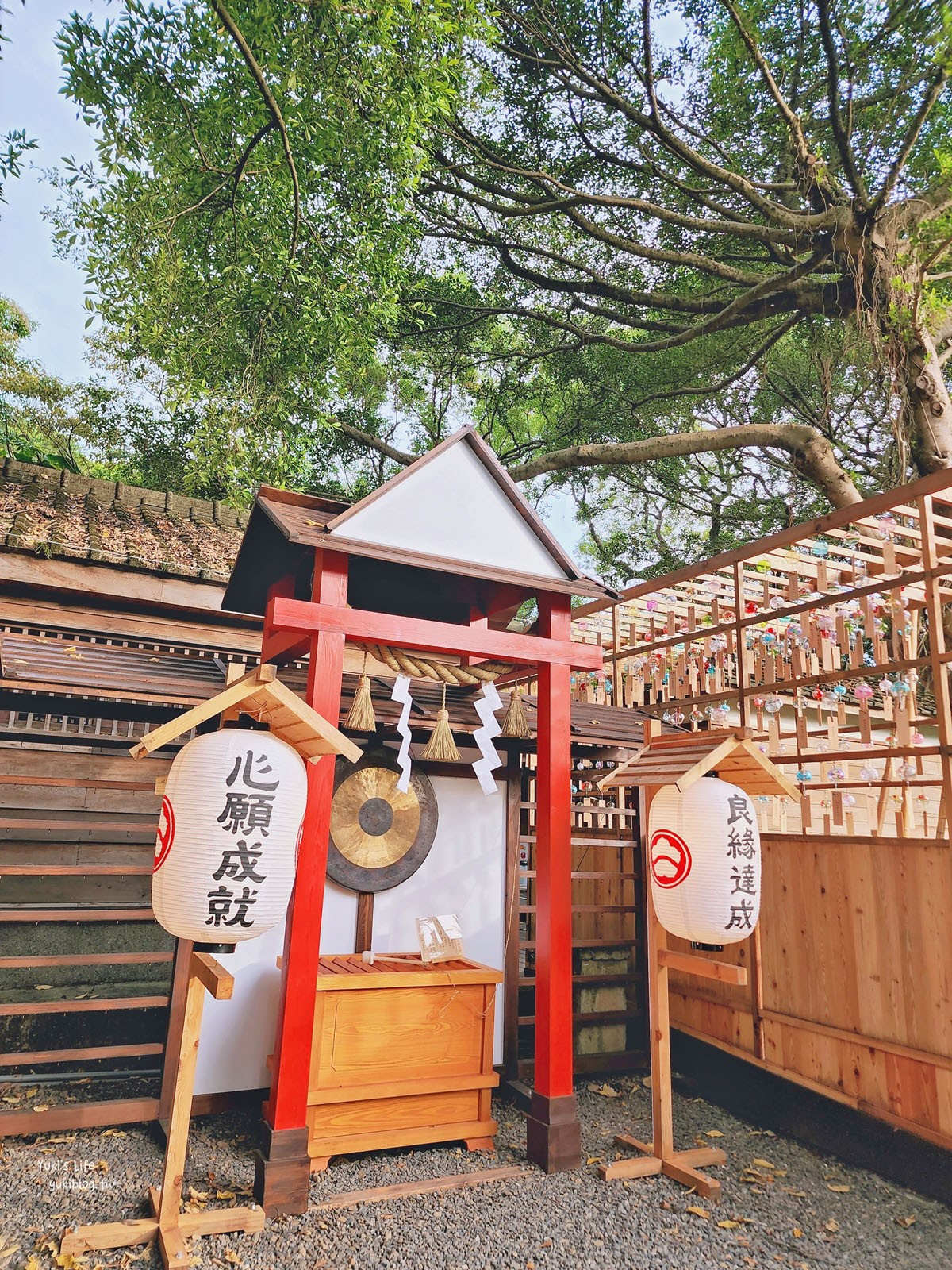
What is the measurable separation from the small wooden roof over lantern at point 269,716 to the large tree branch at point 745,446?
7159 millimetres

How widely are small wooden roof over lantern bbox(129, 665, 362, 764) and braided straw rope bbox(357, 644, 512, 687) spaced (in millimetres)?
1112

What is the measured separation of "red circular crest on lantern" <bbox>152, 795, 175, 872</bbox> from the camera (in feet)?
12.2

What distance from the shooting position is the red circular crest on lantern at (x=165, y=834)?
372cm

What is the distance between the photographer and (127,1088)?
569cm

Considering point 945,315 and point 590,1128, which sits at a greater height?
point 945,315

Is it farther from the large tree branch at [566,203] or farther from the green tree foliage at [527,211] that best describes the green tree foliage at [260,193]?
the large tree branch at [566,203]

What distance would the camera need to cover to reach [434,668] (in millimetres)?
5629

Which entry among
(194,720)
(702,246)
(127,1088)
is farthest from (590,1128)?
(702,246)

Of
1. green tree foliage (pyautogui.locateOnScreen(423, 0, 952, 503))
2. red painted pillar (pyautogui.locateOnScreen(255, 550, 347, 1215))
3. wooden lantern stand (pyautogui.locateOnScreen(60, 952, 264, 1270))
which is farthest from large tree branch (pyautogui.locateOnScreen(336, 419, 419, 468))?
wooden lantern stand (pyautogui.locateOnScreen(60, 952, 264, 1270))

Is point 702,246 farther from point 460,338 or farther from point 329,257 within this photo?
point 329,257

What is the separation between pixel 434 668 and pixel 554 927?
2000 mm

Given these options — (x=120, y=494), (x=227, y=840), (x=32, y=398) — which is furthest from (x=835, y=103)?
(x=32, y=398)

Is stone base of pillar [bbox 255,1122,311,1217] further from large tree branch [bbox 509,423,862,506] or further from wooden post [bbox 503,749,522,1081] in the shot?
large tree branch [bbox 509,423,862,506]

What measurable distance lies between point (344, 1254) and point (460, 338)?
504 inches
